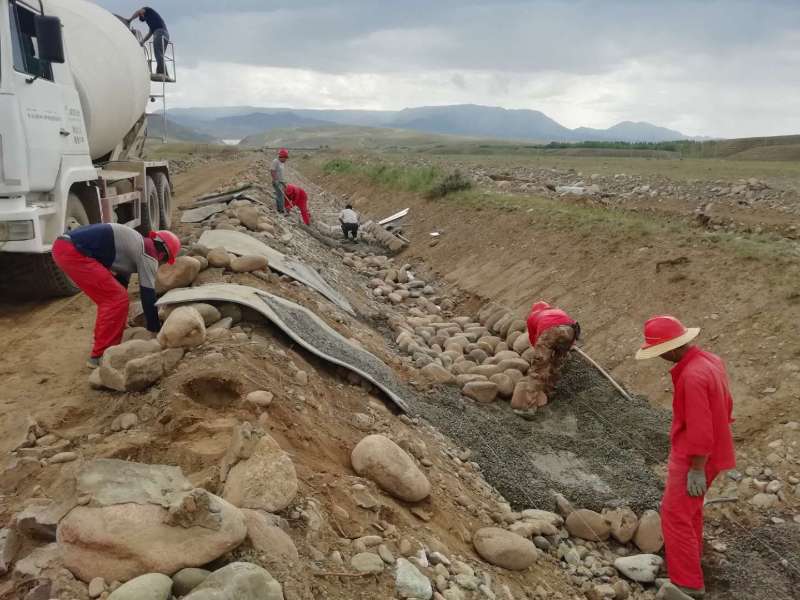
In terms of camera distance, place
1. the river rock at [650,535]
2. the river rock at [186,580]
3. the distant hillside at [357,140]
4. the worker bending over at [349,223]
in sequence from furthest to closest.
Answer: the distant hillside at [357,140] < the worker bending over at [349,223] < the river rock at [650,535] < the river rock at [186,580]

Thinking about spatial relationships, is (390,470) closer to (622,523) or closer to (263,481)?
(263,481)

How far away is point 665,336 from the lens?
438cm

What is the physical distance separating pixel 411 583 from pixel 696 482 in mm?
2056

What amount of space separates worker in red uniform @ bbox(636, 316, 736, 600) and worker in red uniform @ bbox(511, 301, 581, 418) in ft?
7.72

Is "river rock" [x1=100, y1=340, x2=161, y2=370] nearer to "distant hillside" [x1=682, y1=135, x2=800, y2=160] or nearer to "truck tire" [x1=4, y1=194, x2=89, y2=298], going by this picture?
"truck tire" [x1=4, y1=194, x2=89, y2=298]

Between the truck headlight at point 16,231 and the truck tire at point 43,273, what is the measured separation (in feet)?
3.37

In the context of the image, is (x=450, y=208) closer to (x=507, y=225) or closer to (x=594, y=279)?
(x=507, y=225)

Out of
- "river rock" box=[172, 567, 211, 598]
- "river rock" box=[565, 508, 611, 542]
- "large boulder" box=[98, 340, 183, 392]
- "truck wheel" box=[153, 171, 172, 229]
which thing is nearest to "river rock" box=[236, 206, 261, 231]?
"truck wheel" box=[153, 171, 172, 229]

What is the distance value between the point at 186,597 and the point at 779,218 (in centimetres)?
1297

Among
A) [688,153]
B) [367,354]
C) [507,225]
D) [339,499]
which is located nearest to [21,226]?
[367,354]

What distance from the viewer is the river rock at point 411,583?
3.22 meters

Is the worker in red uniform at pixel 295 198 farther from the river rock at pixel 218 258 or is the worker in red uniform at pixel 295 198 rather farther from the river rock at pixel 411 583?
the river rock at pixel 411 583

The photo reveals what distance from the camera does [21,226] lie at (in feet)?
20.5

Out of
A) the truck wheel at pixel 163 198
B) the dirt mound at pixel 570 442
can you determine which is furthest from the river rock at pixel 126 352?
the truck wheel at pixel 163 198
